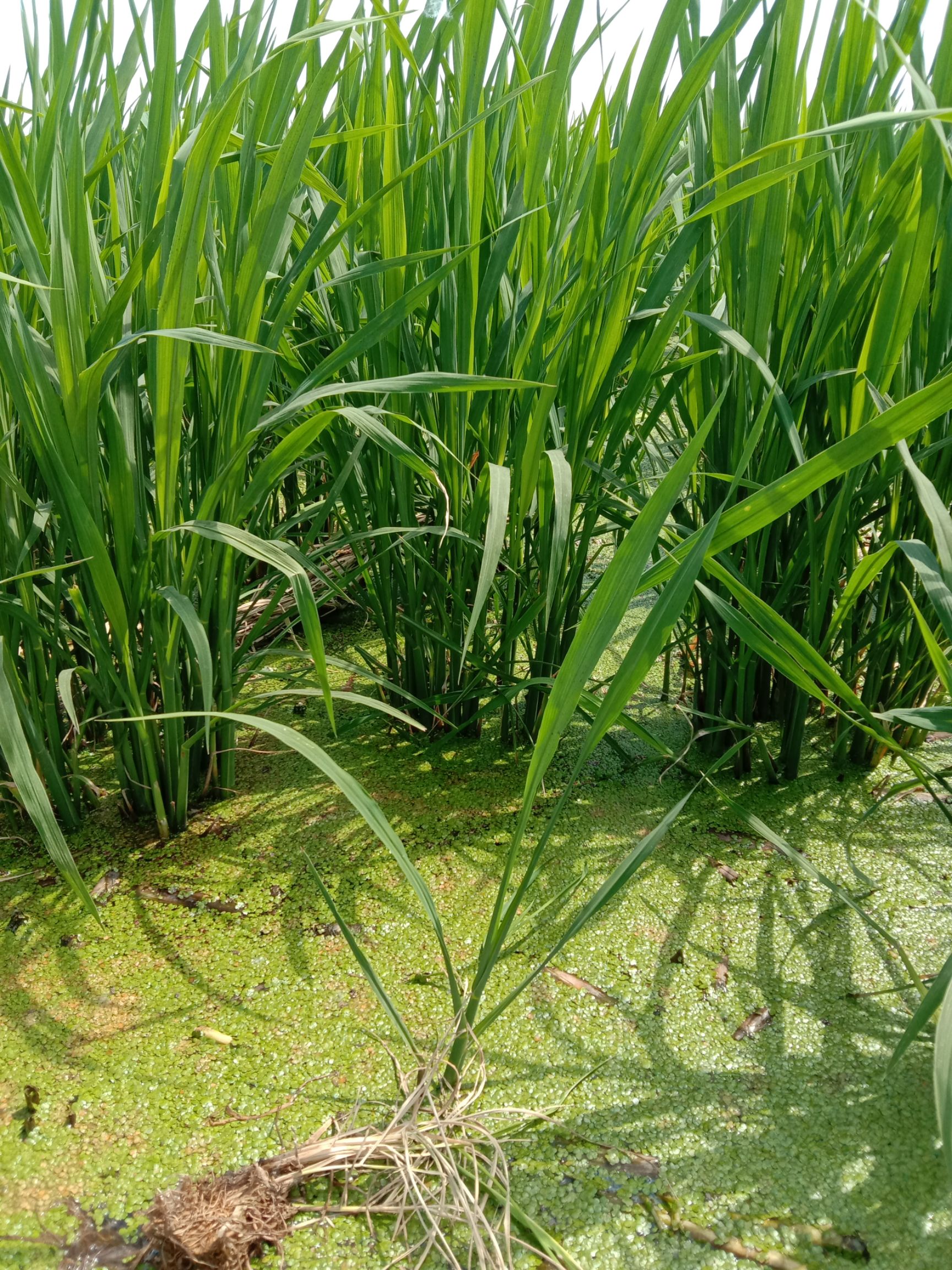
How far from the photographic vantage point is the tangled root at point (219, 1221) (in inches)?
24.4

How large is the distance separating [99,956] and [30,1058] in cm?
12

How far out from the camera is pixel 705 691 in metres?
1.21


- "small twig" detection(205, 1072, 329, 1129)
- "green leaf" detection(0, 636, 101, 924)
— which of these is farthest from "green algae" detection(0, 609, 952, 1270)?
"green leaf" detection(0, 636, 101, 924)

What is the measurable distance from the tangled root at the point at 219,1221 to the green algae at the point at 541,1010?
0.02 m

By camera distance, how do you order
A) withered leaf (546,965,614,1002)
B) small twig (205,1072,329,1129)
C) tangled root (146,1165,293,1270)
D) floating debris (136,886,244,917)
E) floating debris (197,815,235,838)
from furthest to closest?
floating debris (197,815,235,838) → floating debris (136,886,244,917) → withered leaf (546,965,614,1002) → small twig (205,1072,329,1129) → tangled root (146,1165,293,1270)

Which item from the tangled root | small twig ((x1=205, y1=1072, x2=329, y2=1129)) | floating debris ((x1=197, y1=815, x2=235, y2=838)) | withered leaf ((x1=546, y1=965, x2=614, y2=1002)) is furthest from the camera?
floating debris ((x1=197, y1=815, x2=235, y2=838))

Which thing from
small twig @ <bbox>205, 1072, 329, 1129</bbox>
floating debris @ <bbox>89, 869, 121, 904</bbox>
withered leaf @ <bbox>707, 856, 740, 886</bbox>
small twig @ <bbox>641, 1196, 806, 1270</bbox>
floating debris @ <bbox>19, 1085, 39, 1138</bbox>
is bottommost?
small twig @ <bbox>641, 1196, 806, 1270</bbox>

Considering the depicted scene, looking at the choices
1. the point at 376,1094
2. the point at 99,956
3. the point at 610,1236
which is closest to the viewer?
the point at 610,1236

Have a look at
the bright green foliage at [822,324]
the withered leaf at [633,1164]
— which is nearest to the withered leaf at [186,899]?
the withered leaf at [633,1164]

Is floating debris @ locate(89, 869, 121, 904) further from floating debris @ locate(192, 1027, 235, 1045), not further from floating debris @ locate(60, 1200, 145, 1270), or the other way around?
floating debris @ locate(60, 1200, 145, 1270)

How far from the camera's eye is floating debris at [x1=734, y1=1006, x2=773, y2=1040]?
0.81 meters

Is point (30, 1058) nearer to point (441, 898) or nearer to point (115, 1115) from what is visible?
point (115, 1115)

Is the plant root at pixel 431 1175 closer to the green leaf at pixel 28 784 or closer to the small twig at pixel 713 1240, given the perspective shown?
the small twig at pixel 713 1240

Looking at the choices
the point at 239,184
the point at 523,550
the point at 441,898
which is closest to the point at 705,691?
the point at 523,550
